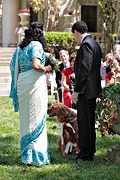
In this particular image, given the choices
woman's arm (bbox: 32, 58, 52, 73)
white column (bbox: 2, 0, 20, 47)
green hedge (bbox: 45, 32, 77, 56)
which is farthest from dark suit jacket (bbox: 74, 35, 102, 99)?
white column (bbox: 2, 0, 20, 47)

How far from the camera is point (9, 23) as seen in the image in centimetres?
2625

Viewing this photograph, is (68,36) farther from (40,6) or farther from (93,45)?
(93,45)

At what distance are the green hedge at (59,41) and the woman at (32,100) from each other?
15961 mm

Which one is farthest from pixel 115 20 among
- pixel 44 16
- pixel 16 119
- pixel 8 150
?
pixel 8 150

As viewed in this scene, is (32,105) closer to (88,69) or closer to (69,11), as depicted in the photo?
(88,69)

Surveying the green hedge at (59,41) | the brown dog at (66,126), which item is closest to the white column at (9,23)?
the green hedge at (59,41)

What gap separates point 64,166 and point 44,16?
1925 centimetres

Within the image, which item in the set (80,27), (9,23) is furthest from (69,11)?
(80,27)

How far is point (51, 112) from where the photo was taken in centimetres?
763

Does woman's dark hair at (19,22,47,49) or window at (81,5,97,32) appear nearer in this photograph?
woman's dark hair at (19,22,47,49)

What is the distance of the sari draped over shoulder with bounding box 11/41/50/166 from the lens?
6980 mm

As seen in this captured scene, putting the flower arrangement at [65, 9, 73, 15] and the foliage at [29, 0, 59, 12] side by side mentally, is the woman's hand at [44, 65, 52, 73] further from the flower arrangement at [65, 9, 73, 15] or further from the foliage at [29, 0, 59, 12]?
the flower arrangement at [65, 9, 73, 15]

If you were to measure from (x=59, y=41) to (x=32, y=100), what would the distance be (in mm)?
16666

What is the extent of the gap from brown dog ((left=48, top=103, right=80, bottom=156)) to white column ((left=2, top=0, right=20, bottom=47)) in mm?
18718
